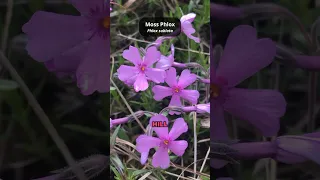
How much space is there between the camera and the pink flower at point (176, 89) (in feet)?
2.96

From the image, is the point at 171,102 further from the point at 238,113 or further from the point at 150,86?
the point at 238,113

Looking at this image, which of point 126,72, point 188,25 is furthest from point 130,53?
point 188,25

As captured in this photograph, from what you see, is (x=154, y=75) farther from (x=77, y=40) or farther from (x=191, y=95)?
(x=77, y=40)

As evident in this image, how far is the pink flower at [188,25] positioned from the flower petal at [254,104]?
177mm

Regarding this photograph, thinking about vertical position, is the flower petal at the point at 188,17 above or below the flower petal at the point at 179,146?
above

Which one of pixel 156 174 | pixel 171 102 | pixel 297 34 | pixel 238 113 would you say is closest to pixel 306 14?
pixel 297 34

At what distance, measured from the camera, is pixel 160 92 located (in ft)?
2.97

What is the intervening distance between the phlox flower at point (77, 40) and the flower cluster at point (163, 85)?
0.25 ft

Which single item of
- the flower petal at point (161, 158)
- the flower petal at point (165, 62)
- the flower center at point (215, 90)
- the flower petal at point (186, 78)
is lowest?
the flower petal at point (161, 158)

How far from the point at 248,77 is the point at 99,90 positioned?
0.37 meters

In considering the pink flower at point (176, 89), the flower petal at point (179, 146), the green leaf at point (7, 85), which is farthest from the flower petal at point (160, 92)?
the green leaf at point (7, 85)

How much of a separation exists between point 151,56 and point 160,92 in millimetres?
86

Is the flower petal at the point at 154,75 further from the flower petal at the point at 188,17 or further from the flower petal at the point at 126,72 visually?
the flower petal at the point at 188,17

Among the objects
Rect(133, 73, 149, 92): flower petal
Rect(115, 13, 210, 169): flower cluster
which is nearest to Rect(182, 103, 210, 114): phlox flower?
Rect(115, 13, 210, 169): flower cluster
